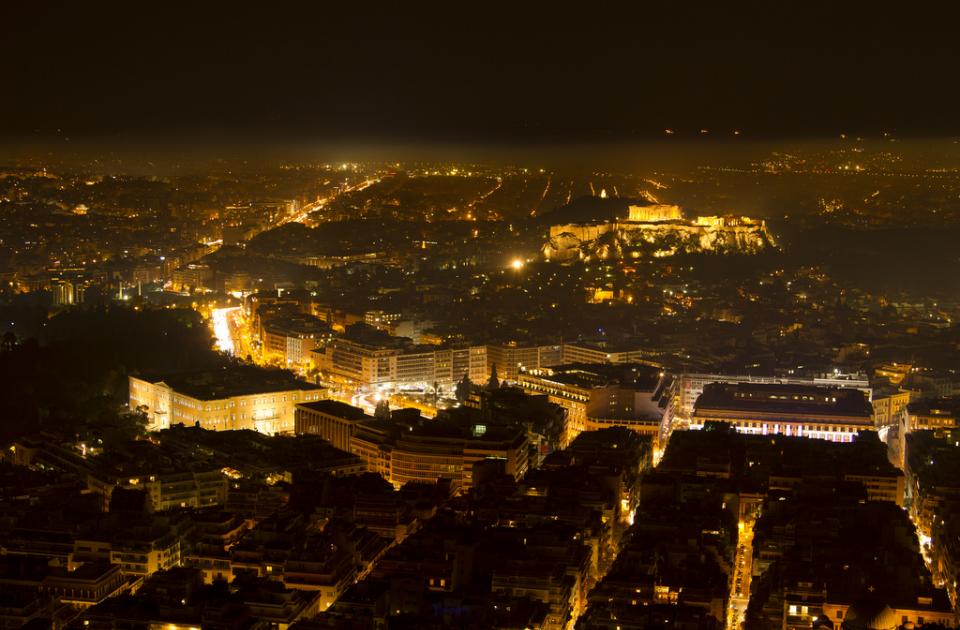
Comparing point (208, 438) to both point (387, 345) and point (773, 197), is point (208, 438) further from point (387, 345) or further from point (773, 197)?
point (773, 197)

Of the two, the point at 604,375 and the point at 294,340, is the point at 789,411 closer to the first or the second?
the point at 604,375

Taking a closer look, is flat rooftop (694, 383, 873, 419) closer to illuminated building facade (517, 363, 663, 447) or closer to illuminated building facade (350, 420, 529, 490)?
illuminated building facade (517, 363, 663, 447)

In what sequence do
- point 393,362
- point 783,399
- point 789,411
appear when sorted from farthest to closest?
point 393,362 → point 783,399 → point 789,411

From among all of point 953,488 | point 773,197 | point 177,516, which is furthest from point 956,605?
point 773,197

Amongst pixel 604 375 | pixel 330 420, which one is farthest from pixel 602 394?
pixel 330 420

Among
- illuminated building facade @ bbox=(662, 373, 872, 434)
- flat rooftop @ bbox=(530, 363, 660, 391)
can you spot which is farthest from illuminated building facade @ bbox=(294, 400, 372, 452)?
illuminated building facade @ bbox=(662, 373, 872, 434)

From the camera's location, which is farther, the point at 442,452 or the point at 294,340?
the point at 294,340

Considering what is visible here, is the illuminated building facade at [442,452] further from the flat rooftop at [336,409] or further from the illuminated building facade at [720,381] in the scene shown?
the illuminated building facade at [720,381]

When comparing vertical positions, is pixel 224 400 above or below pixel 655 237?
below
